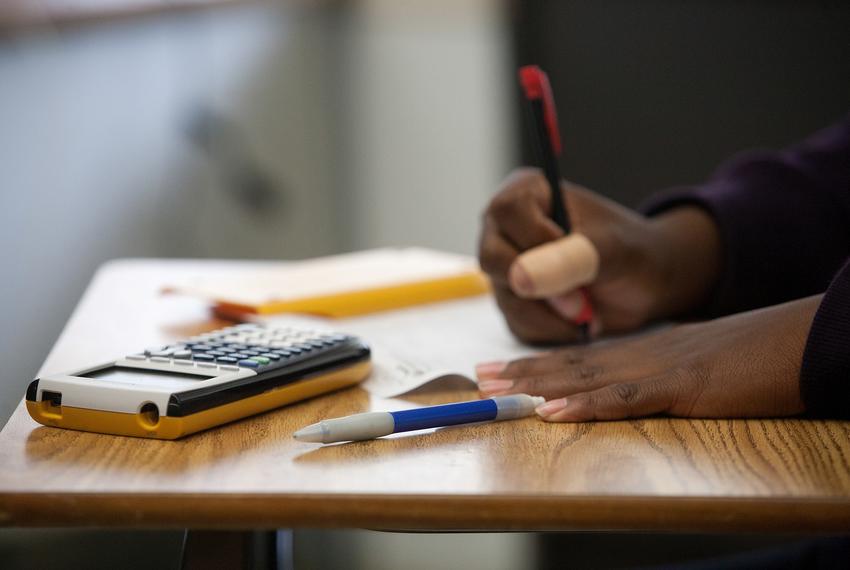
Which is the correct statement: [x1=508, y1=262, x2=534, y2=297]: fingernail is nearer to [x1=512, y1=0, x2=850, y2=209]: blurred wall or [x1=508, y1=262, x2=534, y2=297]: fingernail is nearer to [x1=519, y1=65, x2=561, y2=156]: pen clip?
[x1=519, y1=65, x2=561, y2=156]: pen clip

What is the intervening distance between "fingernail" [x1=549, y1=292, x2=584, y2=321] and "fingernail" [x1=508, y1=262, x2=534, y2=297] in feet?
0.15

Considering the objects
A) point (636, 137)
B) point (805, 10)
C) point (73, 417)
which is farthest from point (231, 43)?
point (73, 417)

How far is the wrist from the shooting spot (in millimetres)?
817

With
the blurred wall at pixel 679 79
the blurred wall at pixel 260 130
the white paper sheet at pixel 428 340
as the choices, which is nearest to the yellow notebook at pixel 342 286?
the white paper sheet at pixel 428 340

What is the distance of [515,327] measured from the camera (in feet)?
2.55

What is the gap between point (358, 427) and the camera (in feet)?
1.65

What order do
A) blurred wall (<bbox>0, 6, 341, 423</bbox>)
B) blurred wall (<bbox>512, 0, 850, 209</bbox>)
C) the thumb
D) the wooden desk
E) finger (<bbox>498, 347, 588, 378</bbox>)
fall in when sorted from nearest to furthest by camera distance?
the wooden desk
finger (<bbox>498, 347, 588, 378</bbox>)
the thumb
blurred wall (<bbox>512, 0, 850, 209</bbox>)
blurred wall (<bbox>0, 6, 341, 423</bbox>)

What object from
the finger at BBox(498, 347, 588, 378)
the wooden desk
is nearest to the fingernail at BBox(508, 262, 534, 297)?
the finger at BBox(498, 347, 588, 378)

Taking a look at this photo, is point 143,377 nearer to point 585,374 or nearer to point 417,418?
point 417,418

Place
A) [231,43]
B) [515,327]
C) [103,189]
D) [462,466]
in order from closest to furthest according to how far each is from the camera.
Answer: [462,466]
[515,327]
[103,189]
[231,43]

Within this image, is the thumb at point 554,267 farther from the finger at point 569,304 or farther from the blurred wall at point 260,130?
the blurred wall at point 260,130

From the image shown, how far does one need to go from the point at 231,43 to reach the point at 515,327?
151 cm

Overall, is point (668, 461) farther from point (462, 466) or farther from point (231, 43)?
point (231, 43)

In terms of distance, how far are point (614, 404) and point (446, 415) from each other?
10 cm
